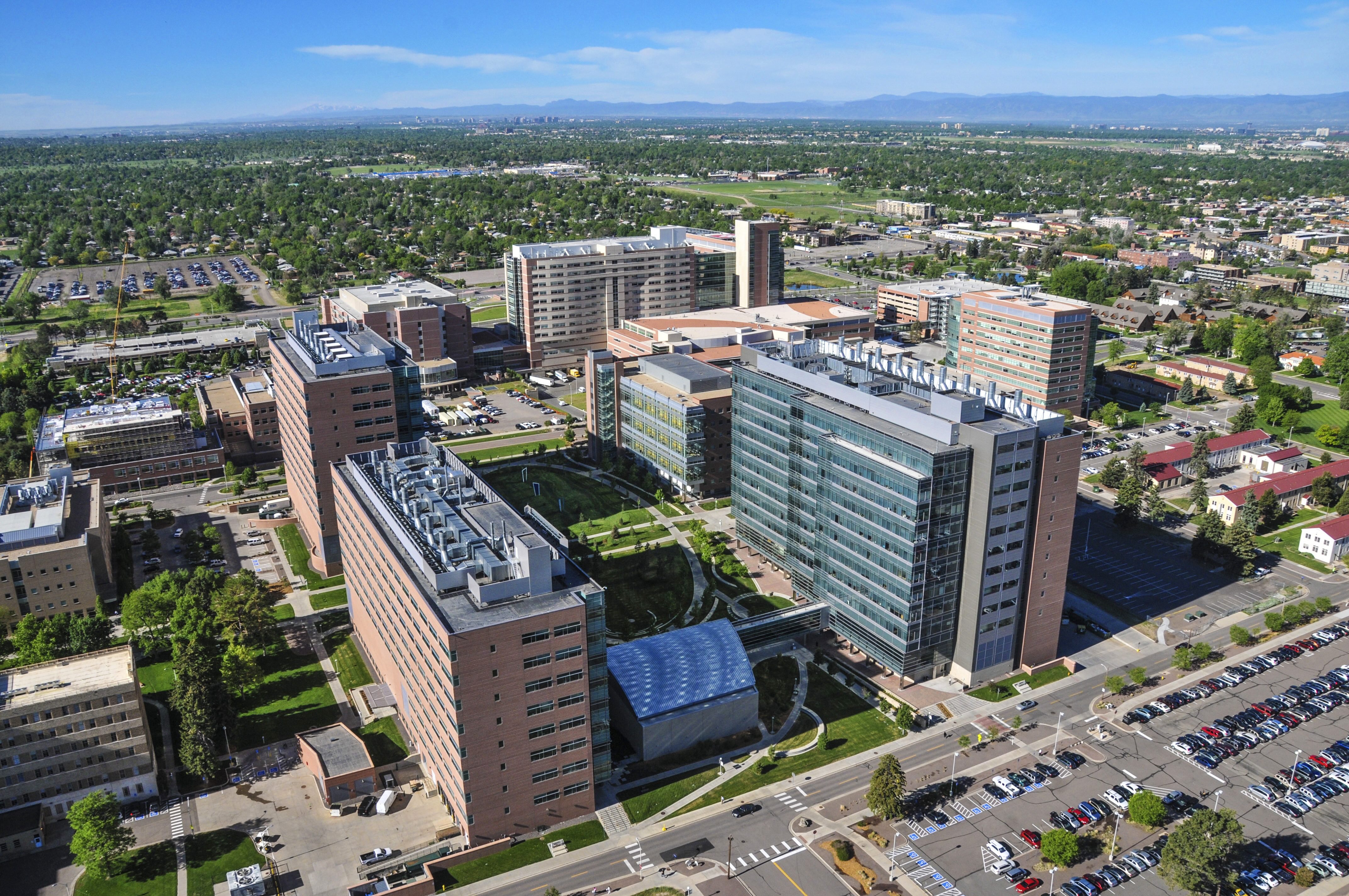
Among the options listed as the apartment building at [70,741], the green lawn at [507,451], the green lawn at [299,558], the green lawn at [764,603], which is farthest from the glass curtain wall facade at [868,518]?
the apartment building at [70,741]

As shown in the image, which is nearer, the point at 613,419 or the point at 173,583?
the point at 173,583

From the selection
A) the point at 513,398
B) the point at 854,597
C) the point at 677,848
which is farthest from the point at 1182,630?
the point at 513,398

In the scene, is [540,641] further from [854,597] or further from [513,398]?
[513,398]

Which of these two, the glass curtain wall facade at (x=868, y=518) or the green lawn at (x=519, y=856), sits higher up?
the glass curtain wall facade at (x=868, y=518)

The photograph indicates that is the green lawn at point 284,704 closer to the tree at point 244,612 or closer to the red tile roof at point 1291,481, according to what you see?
the tree at point 244,612

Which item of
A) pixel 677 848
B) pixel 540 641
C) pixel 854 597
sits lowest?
pixel 677 848

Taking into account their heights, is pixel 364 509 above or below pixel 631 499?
above

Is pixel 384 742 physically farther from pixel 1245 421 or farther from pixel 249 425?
pixel 1245 421
